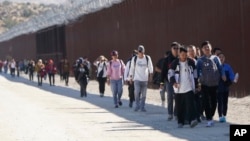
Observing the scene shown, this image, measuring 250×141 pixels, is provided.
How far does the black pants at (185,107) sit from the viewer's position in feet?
48.8

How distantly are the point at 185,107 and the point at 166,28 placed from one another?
16089 millimetres

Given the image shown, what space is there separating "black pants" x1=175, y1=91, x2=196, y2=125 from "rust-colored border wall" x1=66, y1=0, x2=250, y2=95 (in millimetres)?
7343

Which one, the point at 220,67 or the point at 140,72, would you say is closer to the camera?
the point at 220,67

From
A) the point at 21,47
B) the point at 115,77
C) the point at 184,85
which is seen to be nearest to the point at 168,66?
the point at 184,85

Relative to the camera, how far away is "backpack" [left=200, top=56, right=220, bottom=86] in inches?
591

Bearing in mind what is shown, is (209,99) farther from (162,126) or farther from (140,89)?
(140,89)

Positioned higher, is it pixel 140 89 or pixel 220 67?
pixel 220 67

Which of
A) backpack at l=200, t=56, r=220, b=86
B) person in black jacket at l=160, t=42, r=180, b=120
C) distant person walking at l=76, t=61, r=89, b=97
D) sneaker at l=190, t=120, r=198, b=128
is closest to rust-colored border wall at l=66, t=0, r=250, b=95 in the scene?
distant person walking at l=76, t=61, r=89, b=97

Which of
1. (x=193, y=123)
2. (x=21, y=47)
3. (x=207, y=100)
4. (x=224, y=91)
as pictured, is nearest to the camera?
(x=193, y=123)

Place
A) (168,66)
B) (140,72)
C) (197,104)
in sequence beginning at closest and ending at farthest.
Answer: (197,104) → (168,66) → (140,72)

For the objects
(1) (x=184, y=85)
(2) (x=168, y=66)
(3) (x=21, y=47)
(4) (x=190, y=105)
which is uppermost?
(3) (x=21, y=47)

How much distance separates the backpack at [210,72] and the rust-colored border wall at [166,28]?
7107mm

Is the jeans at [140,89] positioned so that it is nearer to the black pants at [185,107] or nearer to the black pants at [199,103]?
the black pants at [199,103]

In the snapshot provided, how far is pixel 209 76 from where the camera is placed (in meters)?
15.0
